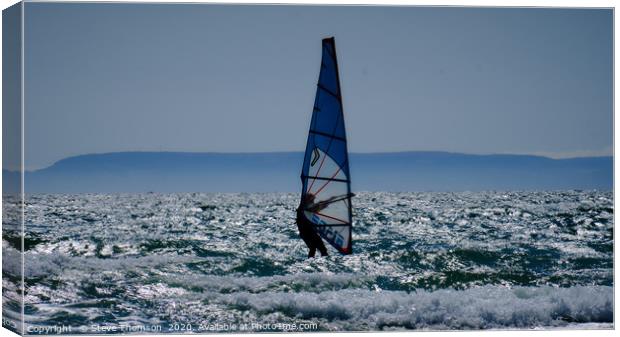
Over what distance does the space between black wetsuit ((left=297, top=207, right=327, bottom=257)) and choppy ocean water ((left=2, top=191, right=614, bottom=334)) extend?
14cm


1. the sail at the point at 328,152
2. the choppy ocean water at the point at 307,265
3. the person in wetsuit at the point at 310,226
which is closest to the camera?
the choppy ocean water at the point at 307,265

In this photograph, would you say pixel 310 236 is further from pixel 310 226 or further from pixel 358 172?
pixel 358 172

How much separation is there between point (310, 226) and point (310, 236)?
0.11m

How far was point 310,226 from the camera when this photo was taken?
1020cm

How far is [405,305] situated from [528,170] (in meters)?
1.91

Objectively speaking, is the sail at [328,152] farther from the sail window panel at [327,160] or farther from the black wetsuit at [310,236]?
the black wetsuit at [310,236]

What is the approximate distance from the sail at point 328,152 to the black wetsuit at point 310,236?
155 mm

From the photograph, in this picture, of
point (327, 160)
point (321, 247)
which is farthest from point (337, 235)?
point (327, 160)

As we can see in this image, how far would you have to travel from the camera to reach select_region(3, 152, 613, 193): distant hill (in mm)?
9969

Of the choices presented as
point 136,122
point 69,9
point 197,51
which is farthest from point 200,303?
point 69,9

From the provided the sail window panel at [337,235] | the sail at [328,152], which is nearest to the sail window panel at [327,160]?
the sail at [328,152]

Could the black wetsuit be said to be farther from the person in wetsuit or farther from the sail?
the sail

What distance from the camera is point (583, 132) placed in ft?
34.0

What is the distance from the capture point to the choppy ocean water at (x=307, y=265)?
9.91 metres
